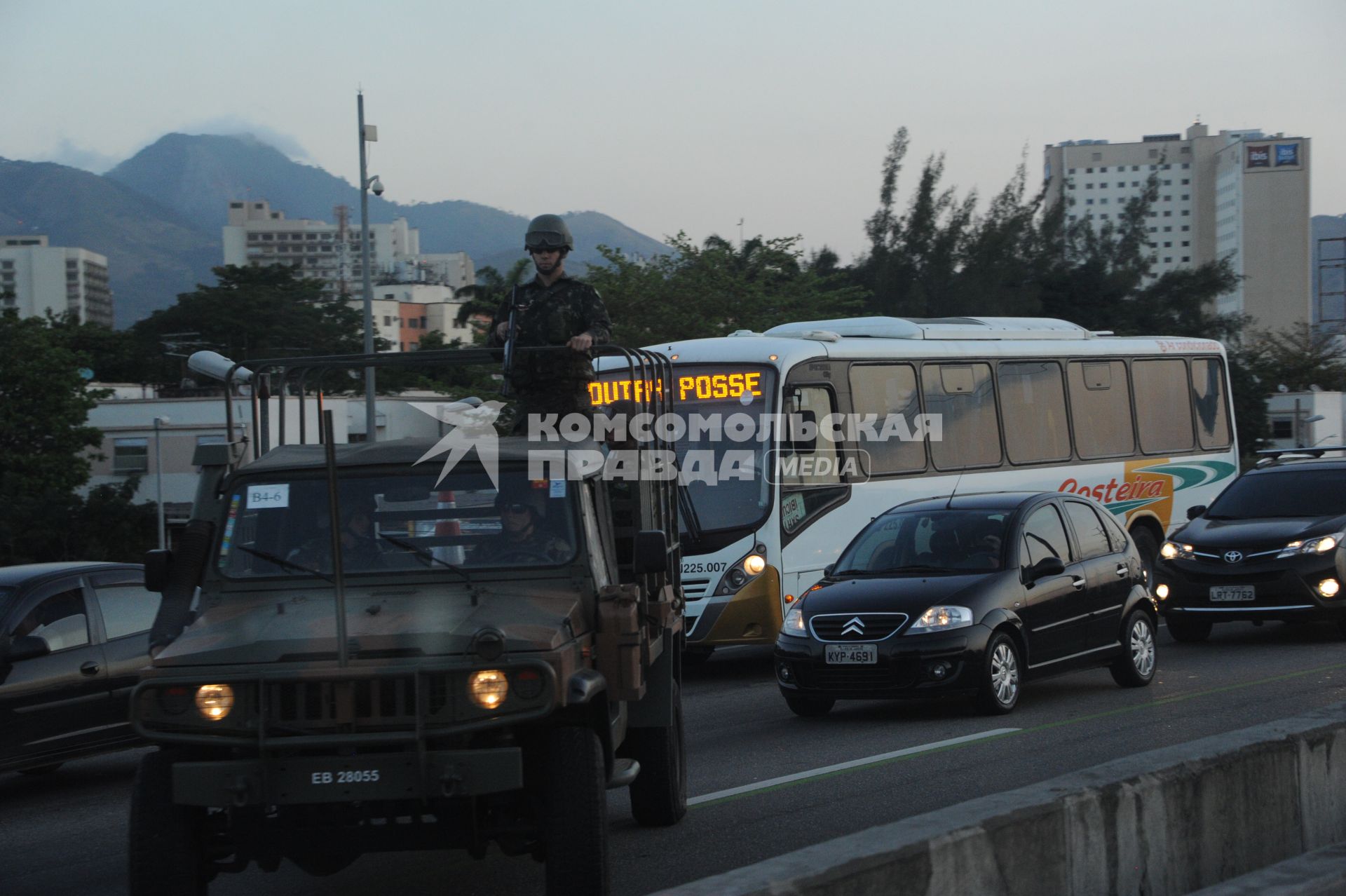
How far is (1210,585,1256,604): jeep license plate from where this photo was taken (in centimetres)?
1505

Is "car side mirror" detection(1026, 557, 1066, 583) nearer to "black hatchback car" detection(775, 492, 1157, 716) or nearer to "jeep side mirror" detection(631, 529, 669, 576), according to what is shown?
"black hatchback car" detection(775, 492, 1157, 716)

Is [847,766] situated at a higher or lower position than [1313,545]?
lower

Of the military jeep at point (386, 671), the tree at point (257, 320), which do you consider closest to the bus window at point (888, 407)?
the military jeep at point (386, 671)

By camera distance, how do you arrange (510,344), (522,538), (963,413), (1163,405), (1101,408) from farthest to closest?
(1163,405)
(1101,408)
(963,413)
(510,344)
(522,538)

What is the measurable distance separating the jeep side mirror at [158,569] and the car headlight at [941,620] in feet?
19.5

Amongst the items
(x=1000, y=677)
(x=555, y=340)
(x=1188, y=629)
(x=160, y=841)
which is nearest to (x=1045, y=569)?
(x=1000, y=677)

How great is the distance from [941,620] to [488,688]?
613cm

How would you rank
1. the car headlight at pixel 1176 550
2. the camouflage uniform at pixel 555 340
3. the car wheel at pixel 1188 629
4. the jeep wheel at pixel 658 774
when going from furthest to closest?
the car wheel at pixel 1188 629
the car headlight at pixel 1176 550
the camouflage uniform at pixel 555 340
the jeep wheel at pixel 658 774

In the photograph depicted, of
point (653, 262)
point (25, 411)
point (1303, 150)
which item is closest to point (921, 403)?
point (653, 262)

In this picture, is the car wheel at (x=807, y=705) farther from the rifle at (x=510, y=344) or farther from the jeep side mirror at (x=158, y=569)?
the jeep side mirror at (x=158, y=569)

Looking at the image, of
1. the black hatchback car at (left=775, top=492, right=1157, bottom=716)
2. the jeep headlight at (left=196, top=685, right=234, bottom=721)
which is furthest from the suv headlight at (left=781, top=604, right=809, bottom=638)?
the jeep headlight at (left=196, top=685, right=234, bottom=721)

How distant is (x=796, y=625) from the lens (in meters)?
11.3

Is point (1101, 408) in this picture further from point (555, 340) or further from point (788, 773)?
point (555, 340)

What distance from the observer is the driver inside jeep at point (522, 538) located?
6113mm
